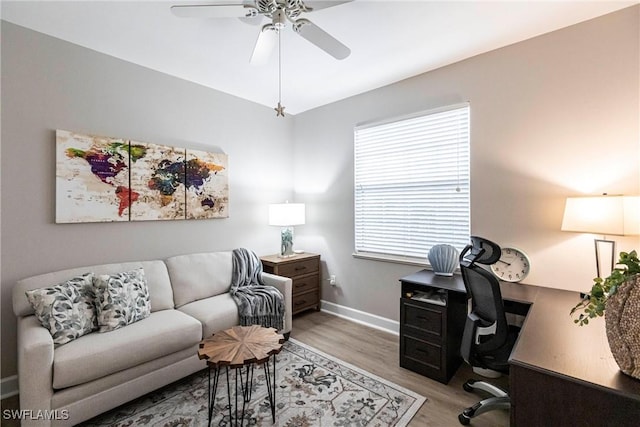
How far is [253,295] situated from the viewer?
2689 millimetres

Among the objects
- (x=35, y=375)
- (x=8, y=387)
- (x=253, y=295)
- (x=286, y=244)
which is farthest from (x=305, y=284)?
(x=8, y=387)

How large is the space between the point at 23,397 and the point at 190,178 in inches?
79.9

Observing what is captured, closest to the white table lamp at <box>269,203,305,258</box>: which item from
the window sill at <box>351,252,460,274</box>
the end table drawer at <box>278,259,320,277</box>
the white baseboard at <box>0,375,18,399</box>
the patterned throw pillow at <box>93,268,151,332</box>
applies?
the end table drawer at <box>278,259,320,277</box>

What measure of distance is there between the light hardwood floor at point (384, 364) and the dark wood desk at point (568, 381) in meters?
0.83

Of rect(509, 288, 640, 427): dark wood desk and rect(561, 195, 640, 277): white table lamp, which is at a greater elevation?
rect(561, 195, 640, 277): white table lamp

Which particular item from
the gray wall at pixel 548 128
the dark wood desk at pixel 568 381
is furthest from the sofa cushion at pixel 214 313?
the dark wood desk at pixel 568 381

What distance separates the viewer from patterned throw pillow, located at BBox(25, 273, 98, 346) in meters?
1.79

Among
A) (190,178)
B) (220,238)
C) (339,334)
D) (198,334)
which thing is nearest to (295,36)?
(190,178)

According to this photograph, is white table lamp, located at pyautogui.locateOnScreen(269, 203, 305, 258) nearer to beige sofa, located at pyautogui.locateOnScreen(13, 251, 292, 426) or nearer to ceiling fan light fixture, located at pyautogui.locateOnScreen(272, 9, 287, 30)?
Answer: beige sofa, located at pyautogui.locateOnScreen(13, 251, 292, 426)

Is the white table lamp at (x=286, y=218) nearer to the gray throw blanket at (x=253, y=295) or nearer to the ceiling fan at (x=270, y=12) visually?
the gray throw blanket at (x=253, y=295)

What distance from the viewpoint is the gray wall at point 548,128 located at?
6.45 ft

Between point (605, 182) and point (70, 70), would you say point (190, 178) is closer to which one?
point (70, 70)

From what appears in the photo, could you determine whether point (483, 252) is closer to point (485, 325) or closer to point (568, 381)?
point (485, 325)

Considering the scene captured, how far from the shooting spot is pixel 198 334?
219cm
